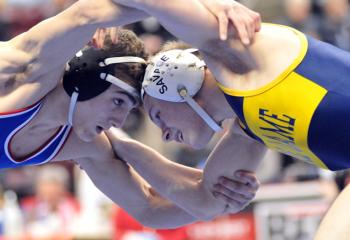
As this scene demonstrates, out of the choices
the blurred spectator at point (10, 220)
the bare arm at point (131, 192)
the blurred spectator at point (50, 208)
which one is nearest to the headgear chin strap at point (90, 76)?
the bare arm at point (131, 192)

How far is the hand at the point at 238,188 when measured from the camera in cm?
586

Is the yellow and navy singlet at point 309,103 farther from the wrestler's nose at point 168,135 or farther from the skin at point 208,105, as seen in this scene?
the wrestler's nose at point 168,135

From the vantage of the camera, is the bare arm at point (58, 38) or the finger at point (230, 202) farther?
the finger at point (230, 202)

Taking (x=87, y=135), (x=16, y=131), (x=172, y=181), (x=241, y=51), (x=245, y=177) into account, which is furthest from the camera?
(x=172, y=181)

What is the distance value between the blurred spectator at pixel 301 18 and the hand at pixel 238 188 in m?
5.28

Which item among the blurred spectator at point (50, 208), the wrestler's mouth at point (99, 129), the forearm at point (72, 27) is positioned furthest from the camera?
the blurred spectator at point (50, 208)

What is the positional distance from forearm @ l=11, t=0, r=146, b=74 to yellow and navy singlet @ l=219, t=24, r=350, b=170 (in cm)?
64

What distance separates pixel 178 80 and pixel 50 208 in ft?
16.3

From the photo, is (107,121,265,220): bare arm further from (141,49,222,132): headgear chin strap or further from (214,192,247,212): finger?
(141,49,222,132): headgear chin strap

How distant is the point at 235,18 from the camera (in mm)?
4832

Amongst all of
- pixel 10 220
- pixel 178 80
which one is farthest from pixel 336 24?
pixel 178 80

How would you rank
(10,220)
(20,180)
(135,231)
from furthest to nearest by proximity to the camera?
(20,180)
(10,220)
(135,231)

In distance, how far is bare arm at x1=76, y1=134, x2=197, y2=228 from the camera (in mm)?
6145

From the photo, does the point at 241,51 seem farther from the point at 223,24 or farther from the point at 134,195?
the point at 134,195
